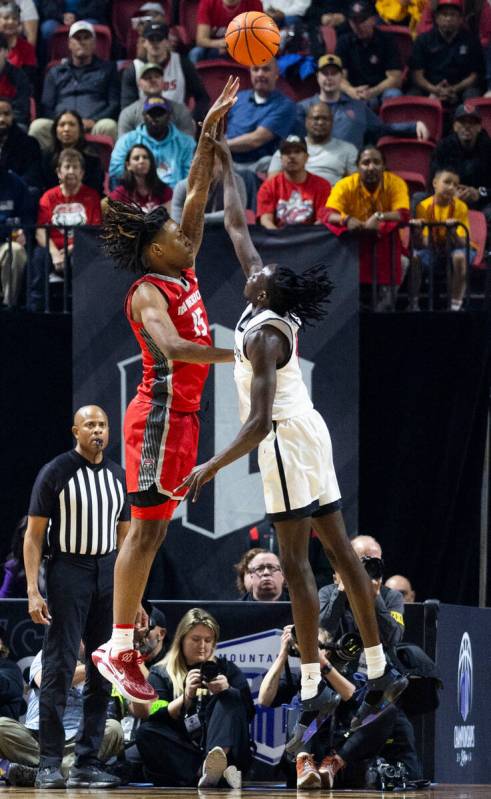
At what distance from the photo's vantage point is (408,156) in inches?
517

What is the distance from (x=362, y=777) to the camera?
751 cm

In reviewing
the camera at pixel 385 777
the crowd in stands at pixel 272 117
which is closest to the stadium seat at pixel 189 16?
the crowd in stands at pixel 272 117

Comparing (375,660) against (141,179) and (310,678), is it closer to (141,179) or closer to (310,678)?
(310,678)

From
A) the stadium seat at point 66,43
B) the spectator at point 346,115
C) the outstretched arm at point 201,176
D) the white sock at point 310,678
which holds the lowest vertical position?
the white sock at point 310,678

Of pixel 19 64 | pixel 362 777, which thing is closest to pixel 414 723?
pixel 362 777

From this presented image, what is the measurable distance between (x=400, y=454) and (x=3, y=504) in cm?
309

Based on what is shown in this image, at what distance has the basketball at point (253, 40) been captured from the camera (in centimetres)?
713

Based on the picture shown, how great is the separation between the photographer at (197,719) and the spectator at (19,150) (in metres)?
5.27

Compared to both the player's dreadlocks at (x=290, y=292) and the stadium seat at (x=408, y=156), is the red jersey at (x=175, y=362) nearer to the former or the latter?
the player's dreadlocks at (x=290, y=292)

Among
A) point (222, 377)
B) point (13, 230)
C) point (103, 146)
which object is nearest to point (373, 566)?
point (222, 377)

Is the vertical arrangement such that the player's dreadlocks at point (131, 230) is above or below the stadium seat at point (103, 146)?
below

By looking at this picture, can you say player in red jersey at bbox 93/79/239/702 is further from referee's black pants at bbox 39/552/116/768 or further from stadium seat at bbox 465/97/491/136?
stadium seat at bbox 465/97/491/136

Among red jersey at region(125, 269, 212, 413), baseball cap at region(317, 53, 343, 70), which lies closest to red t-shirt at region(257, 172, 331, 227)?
baseball cap at region(317, 53, 343, 70)

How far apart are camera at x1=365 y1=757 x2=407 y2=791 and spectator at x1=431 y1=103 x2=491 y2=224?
20.4 ft
